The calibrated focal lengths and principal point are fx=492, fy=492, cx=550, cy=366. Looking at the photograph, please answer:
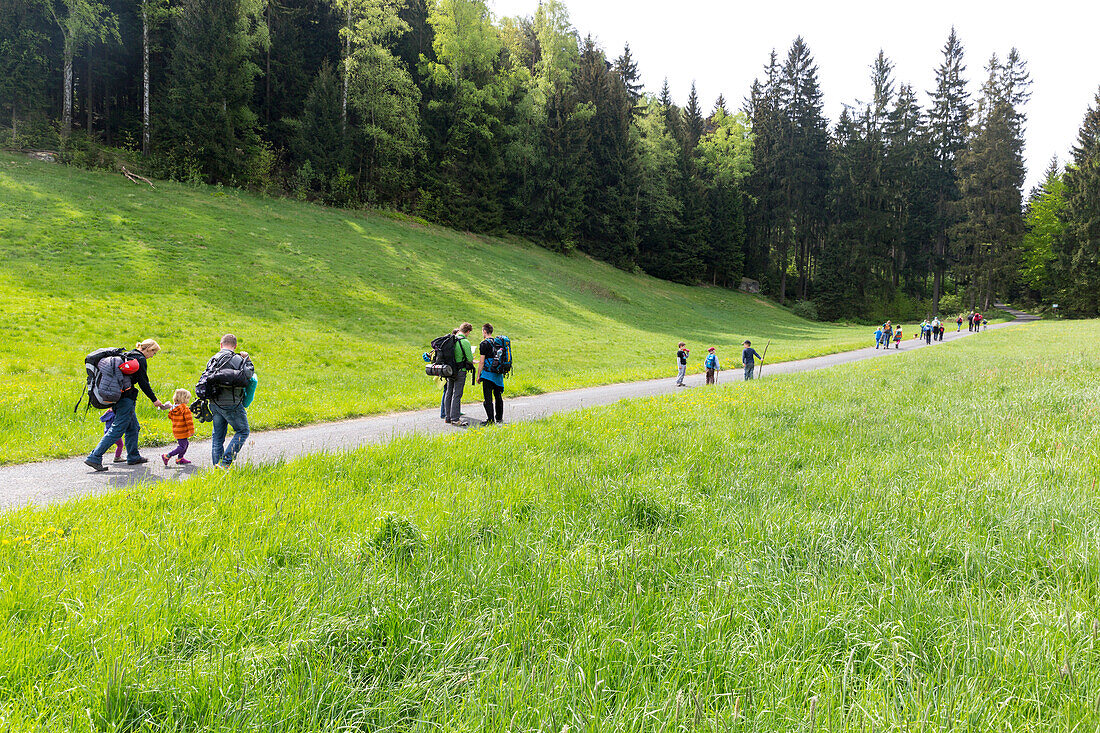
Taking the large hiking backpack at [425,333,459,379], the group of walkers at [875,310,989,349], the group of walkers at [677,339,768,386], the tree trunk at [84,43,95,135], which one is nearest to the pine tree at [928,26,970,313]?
the group of walkers at [875,310,989,349]

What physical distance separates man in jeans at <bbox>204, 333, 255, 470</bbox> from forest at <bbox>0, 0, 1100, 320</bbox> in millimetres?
39776

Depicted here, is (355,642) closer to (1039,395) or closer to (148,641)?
(148,641)

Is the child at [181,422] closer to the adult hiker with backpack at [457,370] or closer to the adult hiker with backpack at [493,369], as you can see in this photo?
the adult hiker with backpack at [457,370]

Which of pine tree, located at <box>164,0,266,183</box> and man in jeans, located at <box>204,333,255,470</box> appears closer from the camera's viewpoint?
man in jeans, located at <box>204,333,255,470</box>

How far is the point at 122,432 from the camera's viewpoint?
729cm

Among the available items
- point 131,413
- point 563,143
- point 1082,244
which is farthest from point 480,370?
point 1082,244

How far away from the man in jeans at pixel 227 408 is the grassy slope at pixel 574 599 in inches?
90.1

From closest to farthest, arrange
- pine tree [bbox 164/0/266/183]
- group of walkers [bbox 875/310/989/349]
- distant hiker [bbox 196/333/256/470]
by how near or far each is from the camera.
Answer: distant hiker [bbox 196/333/256/470], group of walkers [bbox 875/310/989/349], pine tree [bbox 164/0/266/183]

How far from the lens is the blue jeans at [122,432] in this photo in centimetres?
700

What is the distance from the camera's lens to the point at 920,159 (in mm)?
71000

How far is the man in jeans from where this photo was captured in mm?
7031

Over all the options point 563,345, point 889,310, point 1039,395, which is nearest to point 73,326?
point 563,345

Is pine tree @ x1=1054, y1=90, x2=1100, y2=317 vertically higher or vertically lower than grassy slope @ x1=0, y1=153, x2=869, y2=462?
higher

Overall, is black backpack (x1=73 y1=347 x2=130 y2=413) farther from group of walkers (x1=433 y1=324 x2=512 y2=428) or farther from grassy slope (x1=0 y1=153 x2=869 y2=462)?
group of walkers (x1=433 y1=324 x2=512 y2=428)
